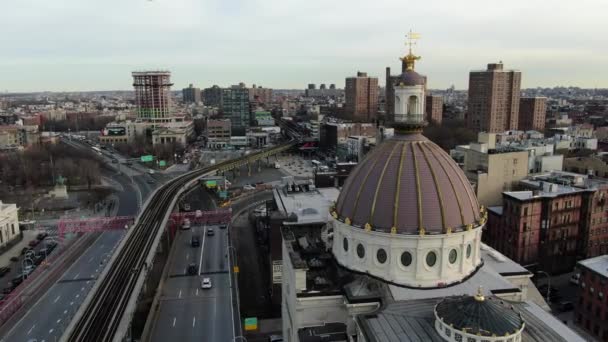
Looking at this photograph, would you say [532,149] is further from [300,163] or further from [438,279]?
[300,163]

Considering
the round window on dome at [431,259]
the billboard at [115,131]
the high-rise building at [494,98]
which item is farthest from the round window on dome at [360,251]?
the billboard at [115,131]

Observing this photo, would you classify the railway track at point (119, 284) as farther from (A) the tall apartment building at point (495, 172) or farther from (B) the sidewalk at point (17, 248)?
(A) the tall apartment building at point (495, 172)

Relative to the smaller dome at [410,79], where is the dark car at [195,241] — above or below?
below

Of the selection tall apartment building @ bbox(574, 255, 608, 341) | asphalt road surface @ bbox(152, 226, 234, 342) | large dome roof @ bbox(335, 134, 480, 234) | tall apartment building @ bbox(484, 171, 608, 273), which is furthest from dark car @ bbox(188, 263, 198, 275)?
tall apartment building @ bbox(574, 255, 608, 341)

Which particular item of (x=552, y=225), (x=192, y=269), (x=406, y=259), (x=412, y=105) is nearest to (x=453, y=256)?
(x=406, y=259)

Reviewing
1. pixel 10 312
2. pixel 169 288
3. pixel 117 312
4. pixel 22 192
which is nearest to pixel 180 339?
pixel 117 312
